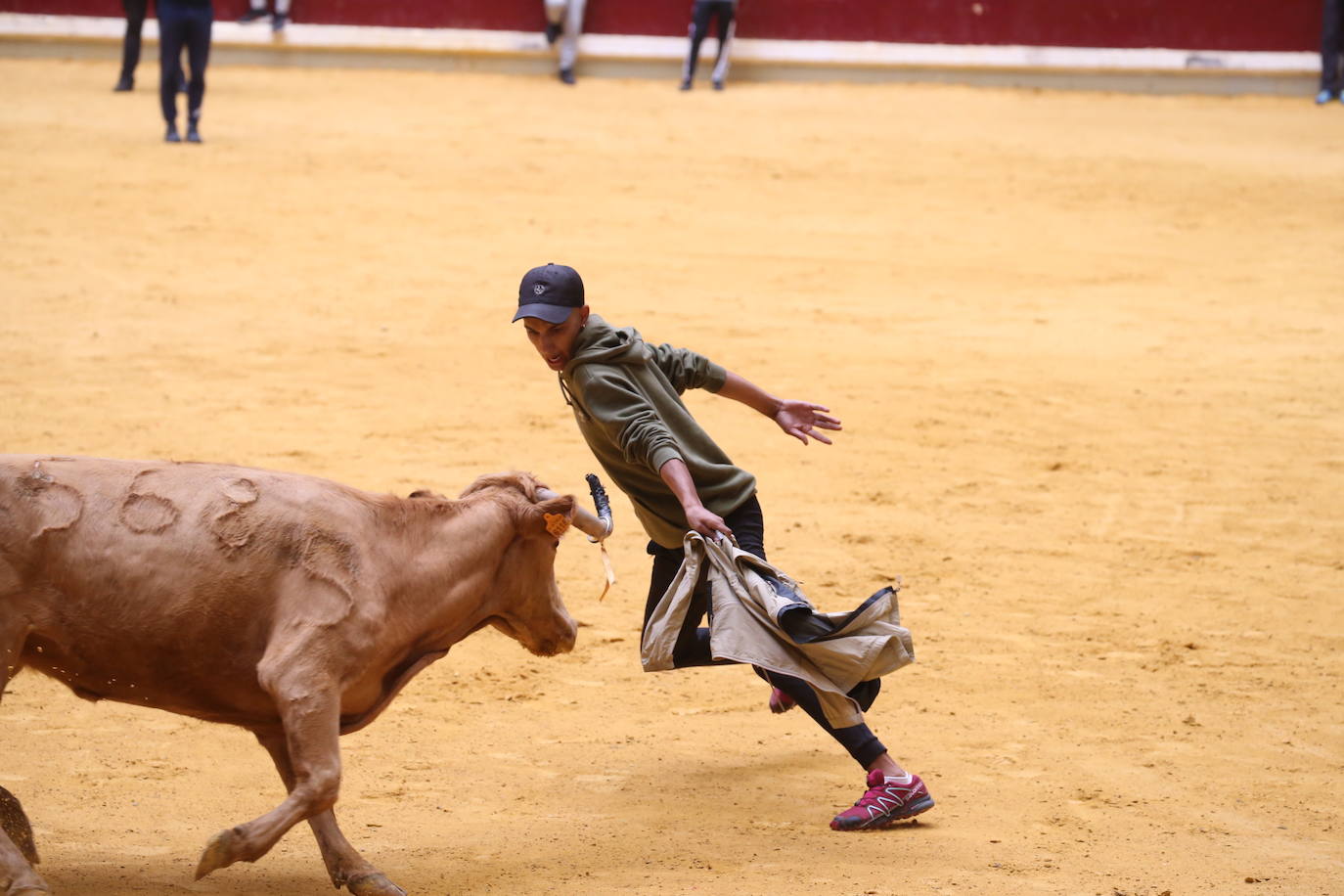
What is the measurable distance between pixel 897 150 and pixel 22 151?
27.2ft

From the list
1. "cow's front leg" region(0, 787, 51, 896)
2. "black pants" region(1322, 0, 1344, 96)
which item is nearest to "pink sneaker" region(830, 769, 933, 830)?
"cow's front leg" region(0, 787, 51, 896)

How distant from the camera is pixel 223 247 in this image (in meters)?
12.2

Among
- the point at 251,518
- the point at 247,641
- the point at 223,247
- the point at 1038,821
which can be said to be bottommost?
the point at 223,247

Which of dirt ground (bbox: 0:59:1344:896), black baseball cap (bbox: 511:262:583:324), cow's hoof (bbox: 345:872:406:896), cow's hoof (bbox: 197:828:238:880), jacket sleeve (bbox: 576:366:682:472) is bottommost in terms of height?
dirt ground (bbox: 0:59:1344:896)

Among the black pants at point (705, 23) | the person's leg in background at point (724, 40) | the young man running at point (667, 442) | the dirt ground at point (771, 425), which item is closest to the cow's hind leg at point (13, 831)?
the dirt ground at point (771, 425)

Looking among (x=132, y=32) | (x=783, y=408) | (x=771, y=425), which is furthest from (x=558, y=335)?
(x=132, y=32)

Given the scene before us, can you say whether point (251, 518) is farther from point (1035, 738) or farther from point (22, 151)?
point (22, 151)

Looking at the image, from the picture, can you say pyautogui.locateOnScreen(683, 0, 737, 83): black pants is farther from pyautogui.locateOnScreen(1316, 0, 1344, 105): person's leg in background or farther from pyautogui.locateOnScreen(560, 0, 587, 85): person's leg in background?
pyautogui.locateOnScreen(1316, 0, 1344, 105): person's leg in background

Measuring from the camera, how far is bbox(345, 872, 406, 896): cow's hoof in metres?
3.72

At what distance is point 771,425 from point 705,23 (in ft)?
33.4

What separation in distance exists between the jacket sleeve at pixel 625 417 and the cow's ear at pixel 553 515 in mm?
235

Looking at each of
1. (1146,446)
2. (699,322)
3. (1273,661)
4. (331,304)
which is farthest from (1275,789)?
(331,304)

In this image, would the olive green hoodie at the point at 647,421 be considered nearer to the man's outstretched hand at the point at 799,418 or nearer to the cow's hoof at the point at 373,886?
the man's outstretched hand at the point at 799,418

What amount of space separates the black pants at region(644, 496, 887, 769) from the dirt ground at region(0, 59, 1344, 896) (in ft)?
0.88
